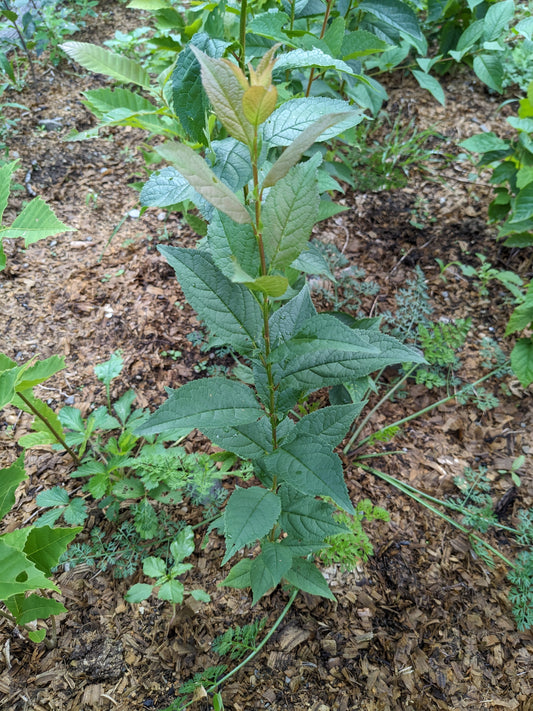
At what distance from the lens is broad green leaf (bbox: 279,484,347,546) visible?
1225 mm

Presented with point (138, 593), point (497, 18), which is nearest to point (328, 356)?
point (138, 593)

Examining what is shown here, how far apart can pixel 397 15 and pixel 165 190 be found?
4.46 feet

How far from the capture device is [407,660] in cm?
163

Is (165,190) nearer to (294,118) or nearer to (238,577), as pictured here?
(294,118)

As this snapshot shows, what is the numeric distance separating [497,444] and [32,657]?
86.4 inches

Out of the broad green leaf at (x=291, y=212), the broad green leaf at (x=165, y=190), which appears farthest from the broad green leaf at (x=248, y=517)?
the broad green leaf at (x=165, y=190)

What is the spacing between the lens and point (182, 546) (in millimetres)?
1627

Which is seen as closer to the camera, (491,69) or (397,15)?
(397,15)

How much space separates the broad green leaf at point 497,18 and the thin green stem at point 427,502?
2330 mm

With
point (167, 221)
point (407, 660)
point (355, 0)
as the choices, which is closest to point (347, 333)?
point (407, 660)

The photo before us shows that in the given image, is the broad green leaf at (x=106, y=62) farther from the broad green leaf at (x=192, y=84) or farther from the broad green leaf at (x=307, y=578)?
the broad green leaf at (x=307, y=578)

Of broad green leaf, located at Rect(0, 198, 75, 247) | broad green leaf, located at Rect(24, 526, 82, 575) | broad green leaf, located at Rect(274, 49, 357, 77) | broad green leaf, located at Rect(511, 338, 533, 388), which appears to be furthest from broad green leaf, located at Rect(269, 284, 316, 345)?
broad green leaf, located at Rect(511, 338, 533, 388)

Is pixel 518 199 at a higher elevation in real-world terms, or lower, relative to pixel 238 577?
higher

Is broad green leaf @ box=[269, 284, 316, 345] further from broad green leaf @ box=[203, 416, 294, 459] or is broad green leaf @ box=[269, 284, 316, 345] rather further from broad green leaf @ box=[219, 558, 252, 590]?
broad green leaf @ box=[219, 558, 252, 590]
